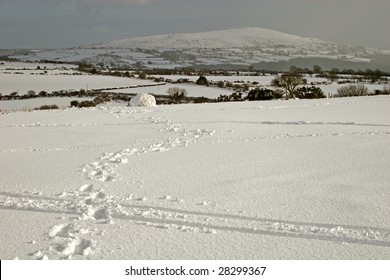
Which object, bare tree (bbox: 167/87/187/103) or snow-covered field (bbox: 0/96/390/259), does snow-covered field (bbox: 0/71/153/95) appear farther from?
snow-covered field (bbox: 0/96/390/259)

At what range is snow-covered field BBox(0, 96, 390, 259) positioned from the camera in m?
5.09

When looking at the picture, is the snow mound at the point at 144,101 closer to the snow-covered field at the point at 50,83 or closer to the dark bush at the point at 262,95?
the dark bush at the point at 262,95

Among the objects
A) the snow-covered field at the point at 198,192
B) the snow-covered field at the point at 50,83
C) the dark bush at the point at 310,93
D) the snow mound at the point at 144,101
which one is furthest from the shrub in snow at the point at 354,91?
the snow-covered field at the point at 50,83

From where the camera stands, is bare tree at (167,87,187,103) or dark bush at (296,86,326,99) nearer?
dark bush at (296,86,326,99)

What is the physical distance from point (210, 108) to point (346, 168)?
45.4 feet

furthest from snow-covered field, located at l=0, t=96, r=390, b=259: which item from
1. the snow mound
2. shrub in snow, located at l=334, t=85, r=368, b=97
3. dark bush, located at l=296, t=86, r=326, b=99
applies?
shrub in snow, located at l=334, t=85, r=368, b=97

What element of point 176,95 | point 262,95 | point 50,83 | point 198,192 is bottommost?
point 198,192

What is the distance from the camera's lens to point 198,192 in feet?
23.7

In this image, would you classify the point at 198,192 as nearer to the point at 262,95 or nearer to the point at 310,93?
the point at 262,95

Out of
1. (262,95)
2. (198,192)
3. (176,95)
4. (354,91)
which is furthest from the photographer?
(176,95)

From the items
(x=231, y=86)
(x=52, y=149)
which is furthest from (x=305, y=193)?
(x=231, y=86)

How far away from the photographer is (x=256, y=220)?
5852 millimetres

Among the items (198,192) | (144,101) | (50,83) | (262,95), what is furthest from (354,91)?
(50,83)
